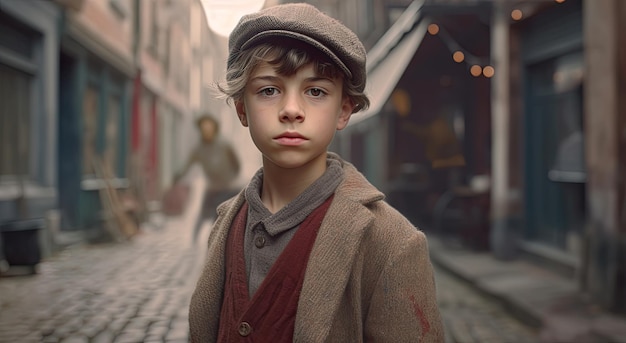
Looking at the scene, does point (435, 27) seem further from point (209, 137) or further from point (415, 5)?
point (209, 137)

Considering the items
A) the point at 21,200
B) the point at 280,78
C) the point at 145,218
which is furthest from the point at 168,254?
the point at 280,78

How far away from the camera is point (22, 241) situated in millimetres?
1824

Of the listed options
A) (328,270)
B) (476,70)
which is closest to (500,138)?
(476,70)

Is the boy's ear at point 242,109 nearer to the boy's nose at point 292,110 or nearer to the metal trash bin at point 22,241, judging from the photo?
the boy's nose at point 292,110

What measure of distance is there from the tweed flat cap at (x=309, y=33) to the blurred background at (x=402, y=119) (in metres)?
0.29

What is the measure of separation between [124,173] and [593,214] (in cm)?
237

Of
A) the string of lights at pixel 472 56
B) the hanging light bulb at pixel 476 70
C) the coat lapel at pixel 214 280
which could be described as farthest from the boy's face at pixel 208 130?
the hanging light bulb at pixel 476 70

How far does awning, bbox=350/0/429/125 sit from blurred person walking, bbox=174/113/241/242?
0.44 m

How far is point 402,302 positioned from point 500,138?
10.4ft

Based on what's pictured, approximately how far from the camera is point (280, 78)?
41.9 inches

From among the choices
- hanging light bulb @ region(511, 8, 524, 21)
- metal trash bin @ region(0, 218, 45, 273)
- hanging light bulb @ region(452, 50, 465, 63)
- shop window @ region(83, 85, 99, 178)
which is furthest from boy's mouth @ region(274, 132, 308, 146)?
hanging light bulb @ region(511, 8, 524, 21)

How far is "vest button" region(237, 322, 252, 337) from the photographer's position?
1.10m

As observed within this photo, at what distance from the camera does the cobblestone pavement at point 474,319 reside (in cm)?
262

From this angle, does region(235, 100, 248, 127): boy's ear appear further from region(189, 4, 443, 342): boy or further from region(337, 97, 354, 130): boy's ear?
region(337, 97, 354, 130): boy's ear
